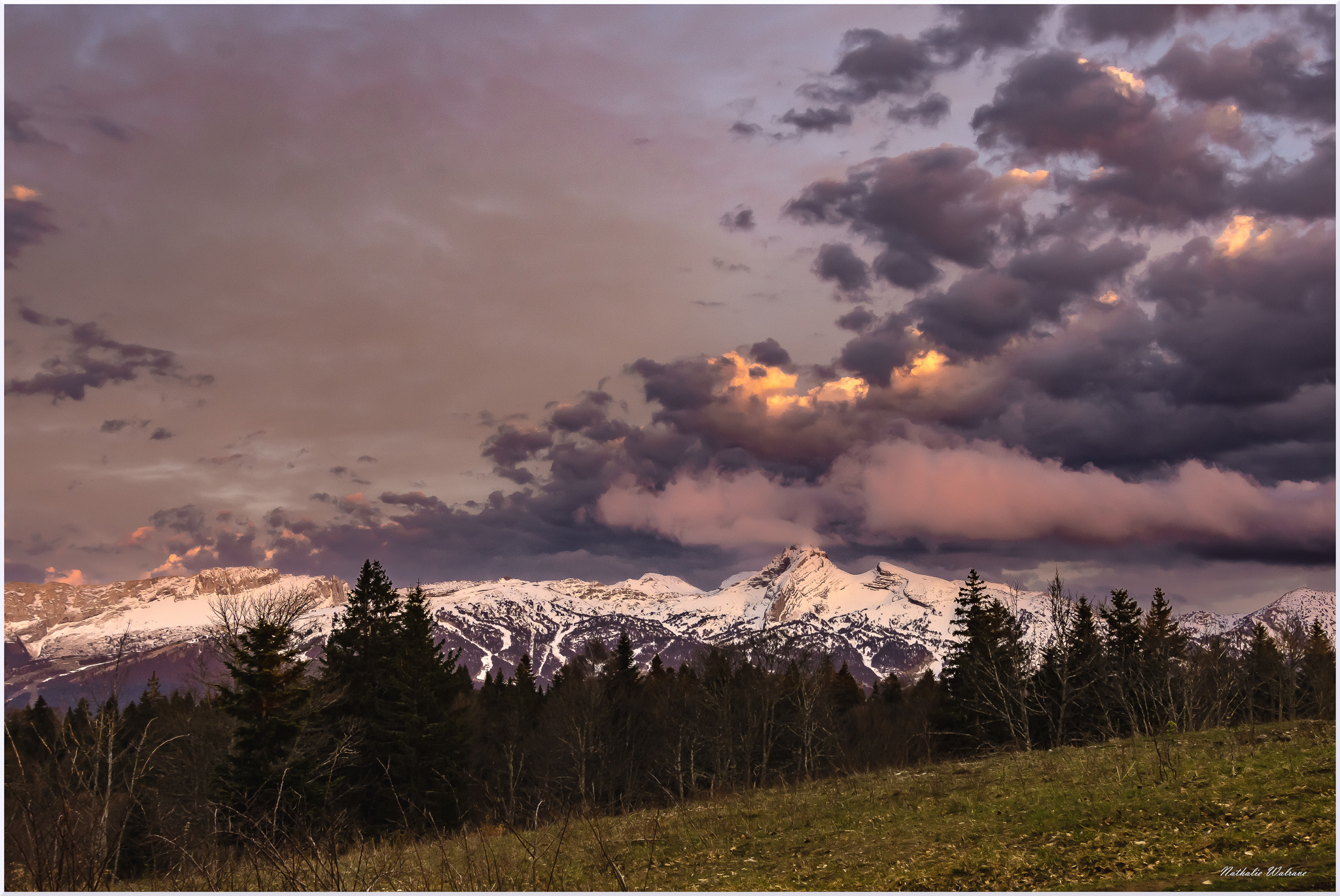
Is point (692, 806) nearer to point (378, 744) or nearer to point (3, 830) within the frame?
point (378, 744)

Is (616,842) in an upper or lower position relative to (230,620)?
lower

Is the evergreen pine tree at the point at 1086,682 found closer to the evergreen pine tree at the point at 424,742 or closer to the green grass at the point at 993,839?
the green grass at the point at 993,839

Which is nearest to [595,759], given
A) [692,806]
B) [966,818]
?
[692,806]

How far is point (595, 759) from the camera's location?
2618 inches

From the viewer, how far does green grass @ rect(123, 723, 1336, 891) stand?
46.6ft

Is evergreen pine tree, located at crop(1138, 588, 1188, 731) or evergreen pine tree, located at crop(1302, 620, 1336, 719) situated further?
evergreen pine tree, located at crop(1302, 620, 1336, 719)

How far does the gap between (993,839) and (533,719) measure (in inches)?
2775

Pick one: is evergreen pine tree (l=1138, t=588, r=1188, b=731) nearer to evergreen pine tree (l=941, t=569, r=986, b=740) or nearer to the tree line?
the tree line

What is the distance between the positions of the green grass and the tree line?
6.94 feet

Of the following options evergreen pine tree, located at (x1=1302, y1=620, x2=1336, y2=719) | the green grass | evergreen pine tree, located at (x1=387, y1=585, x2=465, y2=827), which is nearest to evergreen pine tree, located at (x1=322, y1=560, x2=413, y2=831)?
evergreen pine tree, located at (x1=387, y1=585, x2=465, y2=827)

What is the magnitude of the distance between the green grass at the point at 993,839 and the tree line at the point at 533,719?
211cm

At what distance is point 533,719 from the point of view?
82.6 metres

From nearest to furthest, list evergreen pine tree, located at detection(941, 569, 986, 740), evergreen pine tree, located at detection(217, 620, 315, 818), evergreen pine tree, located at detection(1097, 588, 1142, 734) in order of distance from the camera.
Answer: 1. evergreen pine tree, located at detection(217, 620, 315, 818)
2. evergreen pine tree, located at detection(1097, 588, 1142, 734)
3. evergreen pine tree, located at detection(941, 569, 986, 740)

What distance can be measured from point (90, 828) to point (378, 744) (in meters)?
40.4
